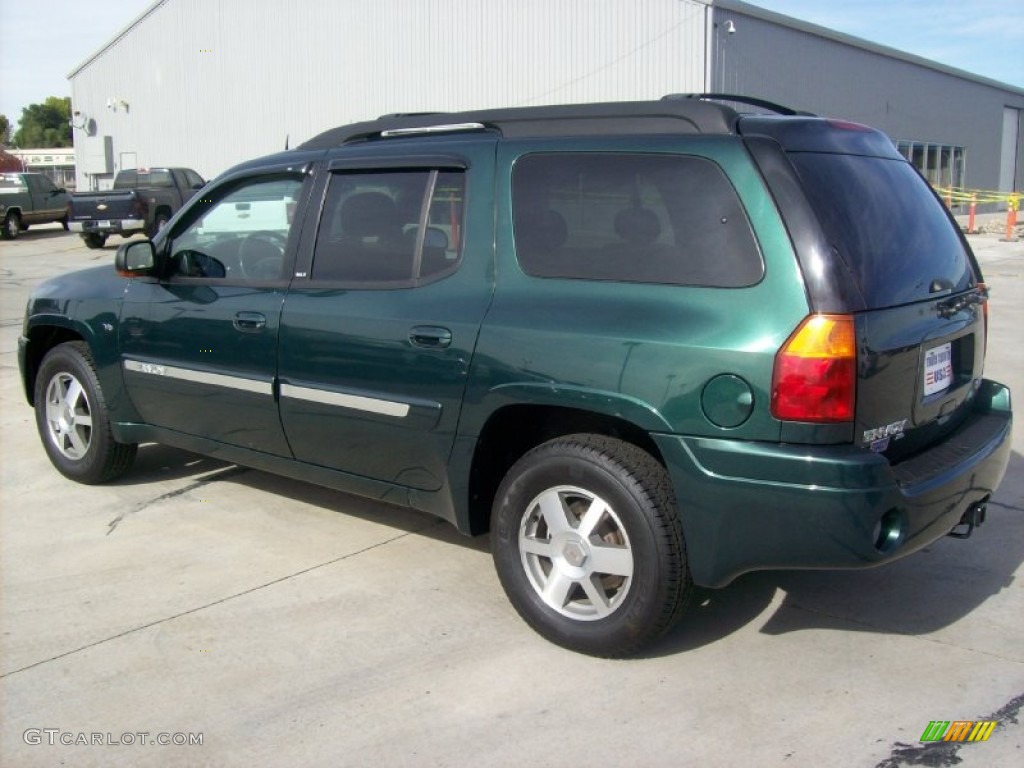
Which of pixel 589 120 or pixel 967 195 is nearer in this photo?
pixel 589 120

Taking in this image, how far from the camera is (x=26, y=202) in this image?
1059 inches

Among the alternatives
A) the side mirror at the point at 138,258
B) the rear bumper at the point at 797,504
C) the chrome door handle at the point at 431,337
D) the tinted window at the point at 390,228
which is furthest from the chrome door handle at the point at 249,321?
the rear bumper at the point at 797,504

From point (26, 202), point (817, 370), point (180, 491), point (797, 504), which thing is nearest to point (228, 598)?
point (180, 491)

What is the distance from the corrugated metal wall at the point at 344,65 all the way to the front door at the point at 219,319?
16.5 metres

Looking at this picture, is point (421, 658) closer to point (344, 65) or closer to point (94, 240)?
point (94, 240)

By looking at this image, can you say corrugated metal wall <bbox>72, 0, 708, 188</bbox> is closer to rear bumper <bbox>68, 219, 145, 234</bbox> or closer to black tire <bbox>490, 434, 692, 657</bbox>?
rear bumper <bbox>68, 219, 145, 234</bbox>

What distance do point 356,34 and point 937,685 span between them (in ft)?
85.0

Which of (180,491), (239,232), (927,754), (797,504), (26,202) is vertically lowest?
(927,754)

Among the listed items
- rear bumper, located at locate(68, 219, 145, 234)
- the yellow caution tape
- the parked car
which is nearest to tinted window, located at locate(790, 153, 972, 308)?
the parked car

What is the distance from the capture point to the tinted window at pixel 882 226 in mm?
3205

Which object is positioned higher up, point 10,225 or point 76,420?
point 10,225

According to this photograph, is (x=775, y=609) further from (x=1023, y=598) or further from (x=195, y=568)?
(x=195, y=568)

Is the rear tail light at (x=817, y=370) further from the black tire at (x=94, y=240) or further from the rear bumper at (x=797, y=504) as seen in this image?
the black tire at (x=94, y=240)

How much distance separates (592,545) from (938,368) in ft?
4.54
